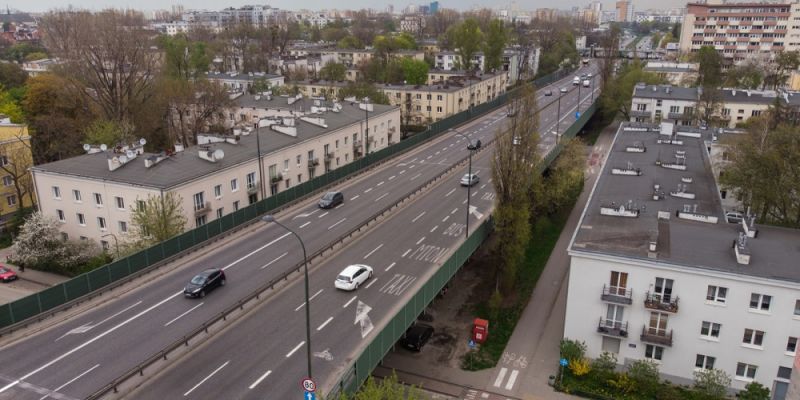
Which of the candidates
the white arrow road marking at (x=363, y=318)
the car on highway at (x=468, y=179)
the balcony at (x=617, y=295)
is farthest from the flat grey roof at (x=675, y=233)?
the car on highway at (x=468, y=179)

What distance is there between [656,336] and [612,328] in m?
2.31

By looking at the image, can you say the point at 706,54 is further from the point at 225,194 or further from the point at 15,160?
the point at 15,160

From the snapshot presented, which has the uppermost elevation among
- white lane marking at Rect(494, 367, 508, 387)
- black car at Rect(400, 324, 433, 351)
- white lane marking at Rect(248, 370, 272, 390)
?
white lane marking at Rect(248, 370, 272, 390)

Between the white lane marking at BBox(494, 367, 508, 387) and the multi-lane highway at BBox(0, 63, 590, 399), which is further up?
the multi-lane highway at BBox(0, 63, 590, 399)

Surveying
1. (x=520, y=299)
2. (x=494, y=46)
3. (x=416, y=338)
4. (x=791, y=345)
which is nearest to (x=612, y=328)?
(x=791, y=345)

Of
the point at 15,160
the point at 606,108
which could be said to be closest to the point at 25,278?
the point at 15,160

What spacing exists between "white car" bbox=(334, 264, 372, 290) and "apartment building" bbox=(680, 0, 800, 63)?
160 metres

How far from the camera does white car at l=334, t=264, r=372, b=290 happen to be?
108 ft

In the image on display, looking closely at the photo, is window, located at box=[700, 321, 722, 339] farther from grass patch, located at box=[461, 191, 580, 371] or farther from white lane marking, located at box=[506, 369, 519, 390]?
grass patch, located at box=[461, 191, 580, 371]

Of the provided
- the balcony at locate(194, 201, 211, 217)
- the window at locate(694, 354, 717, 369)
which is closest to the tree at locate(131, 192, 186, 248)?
the balcony at locate(194, 201, 211, 217)

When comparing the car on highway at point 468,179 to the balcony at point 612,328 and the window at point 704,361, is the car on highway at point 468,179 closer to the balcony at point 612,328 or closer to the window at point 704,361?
the balcony at point 612,328

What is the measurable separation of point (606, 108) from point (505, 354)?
75391 mm

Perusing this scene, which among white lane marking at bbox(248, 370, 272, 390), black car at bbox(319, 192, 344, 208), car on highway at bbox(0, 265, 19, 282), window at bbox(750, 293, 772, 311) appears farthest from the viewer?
black car at bbox(319, 192, 344, 208)

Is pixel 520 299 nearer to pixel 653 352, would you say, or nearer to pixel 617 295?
pixel 617 295
